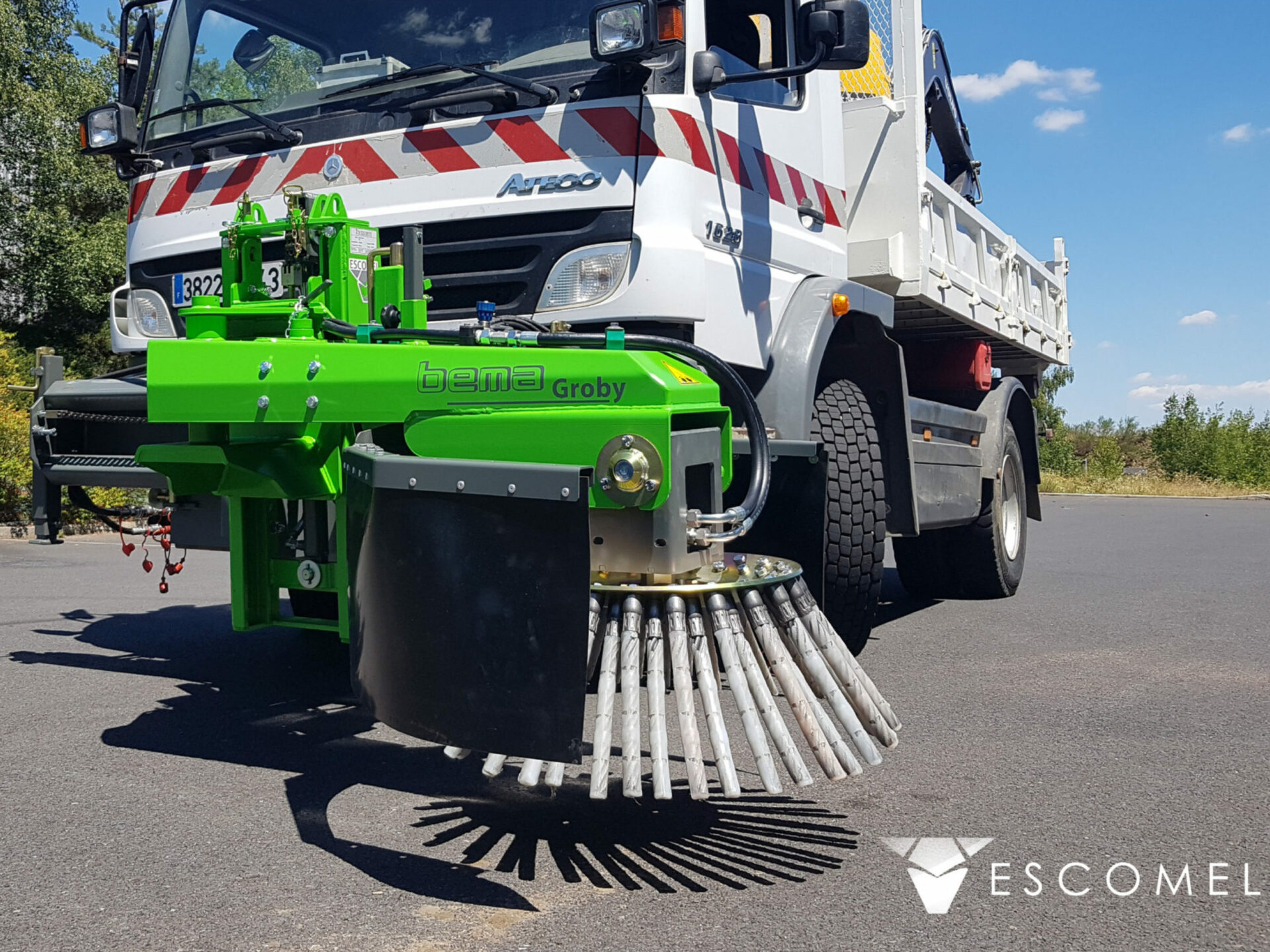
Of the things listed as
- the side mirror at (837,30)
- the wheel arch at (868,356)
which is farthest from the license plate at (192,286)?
the side mirror at (837,30)

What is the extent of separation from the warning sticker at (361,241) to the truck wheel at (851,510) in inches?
72.2

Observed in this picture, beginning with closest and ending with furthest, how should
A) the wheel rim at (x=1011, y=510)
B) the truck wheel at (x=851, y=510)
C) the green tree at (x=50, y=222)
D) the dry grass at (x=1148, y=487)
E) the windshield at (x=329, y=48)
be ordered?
the windshield at (x=329, y=48) → the truck wheel at (x=851, y=510) → the wheel rim at (x=1011, y=510) → the green tree at (x=50, y=222) → the dry grass at (x=1148, y=487)

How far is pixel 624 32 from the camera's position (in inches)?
158

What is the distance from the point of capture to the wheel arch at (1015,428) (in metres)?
7.52

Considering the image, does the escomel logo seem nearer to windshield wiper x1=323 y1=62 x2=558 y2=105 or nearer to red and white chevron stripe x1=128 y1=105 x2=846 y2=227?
red and white chevron stripe x1=128 y1=105 x2=846 y2=227

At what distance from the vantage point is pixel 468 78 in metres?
4.35

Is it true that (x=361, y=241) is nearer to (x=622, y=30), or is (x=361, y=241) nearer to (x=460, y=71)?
(x=460, y=71)

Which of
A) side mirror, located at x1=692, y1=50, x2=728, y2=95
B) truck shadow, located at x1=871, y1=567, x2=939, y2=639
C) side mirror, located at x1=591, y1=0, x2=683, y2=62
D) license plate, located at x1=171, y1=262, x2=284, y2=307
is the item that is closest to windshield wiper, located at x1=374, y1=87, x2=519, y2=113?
side mirror, located at x1=591, y1=0, x2=683, y2=62

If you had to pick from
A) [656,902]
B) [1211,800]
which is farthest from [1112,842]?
[656,902]

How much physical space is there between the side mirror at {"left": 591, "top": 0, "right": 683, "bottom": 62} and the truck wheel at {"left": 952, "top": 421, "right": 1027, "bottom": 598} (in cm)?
440

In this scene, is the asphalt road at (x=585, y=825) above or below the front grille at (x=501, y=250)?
below

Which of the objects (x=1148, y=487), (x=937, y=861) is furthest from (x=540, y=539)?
(x=1148, y=487)

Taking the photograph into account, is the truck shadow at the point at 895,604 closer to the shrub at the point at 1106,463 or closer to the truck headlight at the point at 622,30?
the truck headlight at the point at 622,30

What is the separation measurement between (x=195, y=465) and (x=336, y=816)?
1208mm
